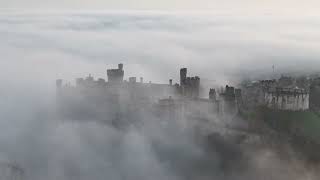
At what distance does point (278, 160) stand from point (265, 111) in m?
8.35

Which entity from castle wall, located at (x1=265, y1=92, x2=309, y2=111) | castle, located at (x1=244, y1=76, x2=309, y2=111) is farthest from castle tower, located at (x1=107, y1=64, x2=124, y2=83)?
castle wall, located at (x1=265, y1=92, x2=309, y2=111)

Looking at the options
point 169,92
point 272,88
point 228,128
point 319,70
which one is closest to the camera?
point 228,128

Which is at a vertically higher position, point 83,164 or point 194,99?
point 194,99

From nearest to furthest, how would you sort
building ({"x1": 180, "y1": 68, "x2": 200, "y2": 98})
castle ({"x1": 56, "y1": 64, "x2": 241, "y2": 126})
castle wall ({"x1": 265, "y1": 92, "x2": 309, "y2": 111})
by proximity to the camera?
castle ({"x1": 56, "y1": 64, "x2": 241, "y2": 126}) → castle wall ({"x1": 265, "y1": 92, "x2": 309, "y2": 111}) → building ({"x1": 180, "y1": 68, "x2": 200, "y2": 98})

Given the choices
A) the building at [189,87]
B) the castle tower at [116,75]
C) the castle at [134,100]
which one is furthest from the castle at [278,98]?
the castle tower at [116,75]

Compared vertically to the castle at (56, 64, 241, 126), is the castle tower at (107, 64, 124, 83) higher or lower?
higher

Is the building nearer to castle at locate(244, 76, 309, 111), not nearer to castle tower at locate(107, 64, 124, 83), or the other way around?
castle at locate(244, 76, 309, 111)

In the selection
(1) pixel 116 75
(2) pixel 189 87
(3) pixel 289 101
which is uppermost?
(1) pixel 116 75

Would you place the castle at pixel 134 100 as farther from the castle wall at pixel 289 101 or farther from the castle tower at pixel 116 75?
the castle wall at pixel 289 101

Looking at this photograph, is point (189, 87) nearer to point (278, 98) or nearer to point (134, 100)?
point (134, 100)

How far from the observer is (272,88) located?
59.7 meters

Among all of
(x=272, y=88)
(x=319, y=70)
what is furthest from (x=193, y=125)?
(x=319, y=70)

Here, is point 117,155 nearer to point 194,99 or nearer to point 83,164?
point 83,164

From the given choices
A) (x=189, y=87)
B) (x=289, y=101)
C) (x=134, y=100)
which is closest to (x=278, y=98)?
(x=289, y=101)
